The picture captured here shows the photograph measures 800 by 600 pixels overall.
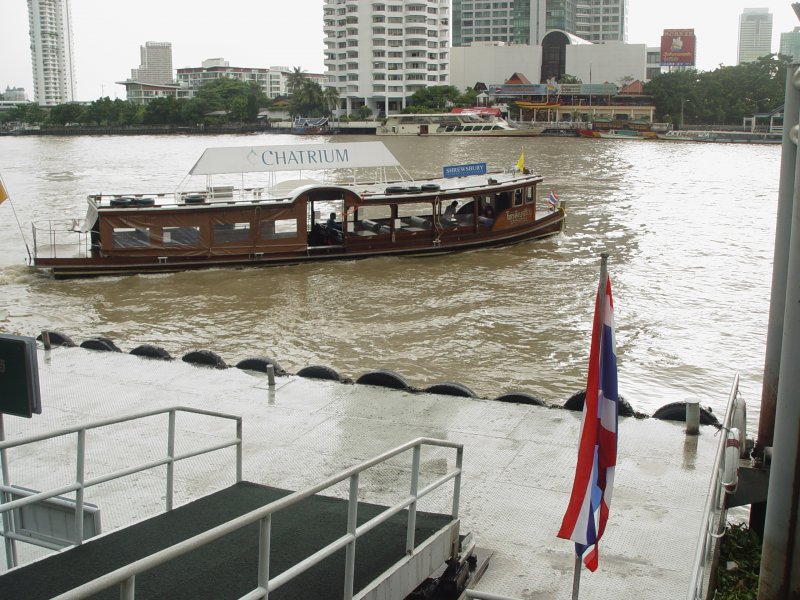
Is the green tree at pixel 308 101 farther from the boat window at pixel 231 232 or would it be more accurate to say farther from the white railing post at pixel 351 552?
the white railing post at pixel 351 552

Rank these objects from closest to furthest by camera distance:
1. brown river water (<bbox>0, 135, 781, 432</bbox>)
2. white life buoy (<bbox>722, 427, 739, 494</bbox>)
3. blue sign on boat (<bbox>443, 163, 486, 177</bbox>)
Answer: white life buoy (<bbox>722, 427, 739, 494</bbox>) < brown river water (<bbox>0, 135, 781, 432</bbox>) < blue sign on boat (<bbox>443, 163, 486, 177</bbox>)

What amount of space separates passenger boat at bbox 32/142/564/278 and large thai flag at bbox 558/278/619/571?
20.7 meters

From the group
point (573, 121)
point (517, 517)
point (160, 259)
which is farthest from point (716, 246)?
point (573, 121)

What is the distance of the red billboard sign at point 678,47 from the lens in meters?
188

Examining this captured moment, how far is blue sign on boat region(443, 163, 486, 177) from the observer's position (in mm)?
29672

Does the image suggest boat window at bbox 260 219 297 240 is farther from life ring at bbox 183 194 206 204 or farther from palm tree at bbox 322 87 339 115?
palm tree at bbox 322 87 339 115

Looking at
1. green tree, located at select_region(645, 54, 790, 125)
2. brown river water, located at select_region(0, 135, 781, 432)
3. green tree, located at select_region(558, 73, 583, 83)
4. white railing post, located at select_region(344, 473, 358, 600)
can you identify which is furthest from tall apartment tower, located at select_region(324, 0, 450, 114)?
white railing post, located at select_region(344, 473, 358, 600)

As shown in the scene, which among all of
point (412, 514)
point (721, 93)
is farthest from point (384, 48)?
point (412, 514)

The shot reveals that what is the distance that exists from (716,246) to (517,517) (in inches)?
1067

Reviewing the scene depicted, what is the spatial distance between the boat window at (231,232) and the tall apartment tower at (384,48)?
417 ft

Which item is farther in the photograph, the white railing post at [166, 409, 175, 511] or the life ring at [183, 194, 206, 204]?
the life ring at [183, 194, 206, 204]

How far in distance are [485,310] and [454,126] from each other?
106314 mm

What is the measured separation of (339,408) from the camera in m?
10.7

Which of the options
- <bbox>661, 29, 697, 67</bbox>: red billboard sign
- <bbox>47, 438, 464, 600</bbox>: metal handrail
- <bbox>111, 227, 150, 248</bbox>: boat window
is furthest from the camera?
<bbox>661, 29, 697, 67</bbox>: red billboard sign
